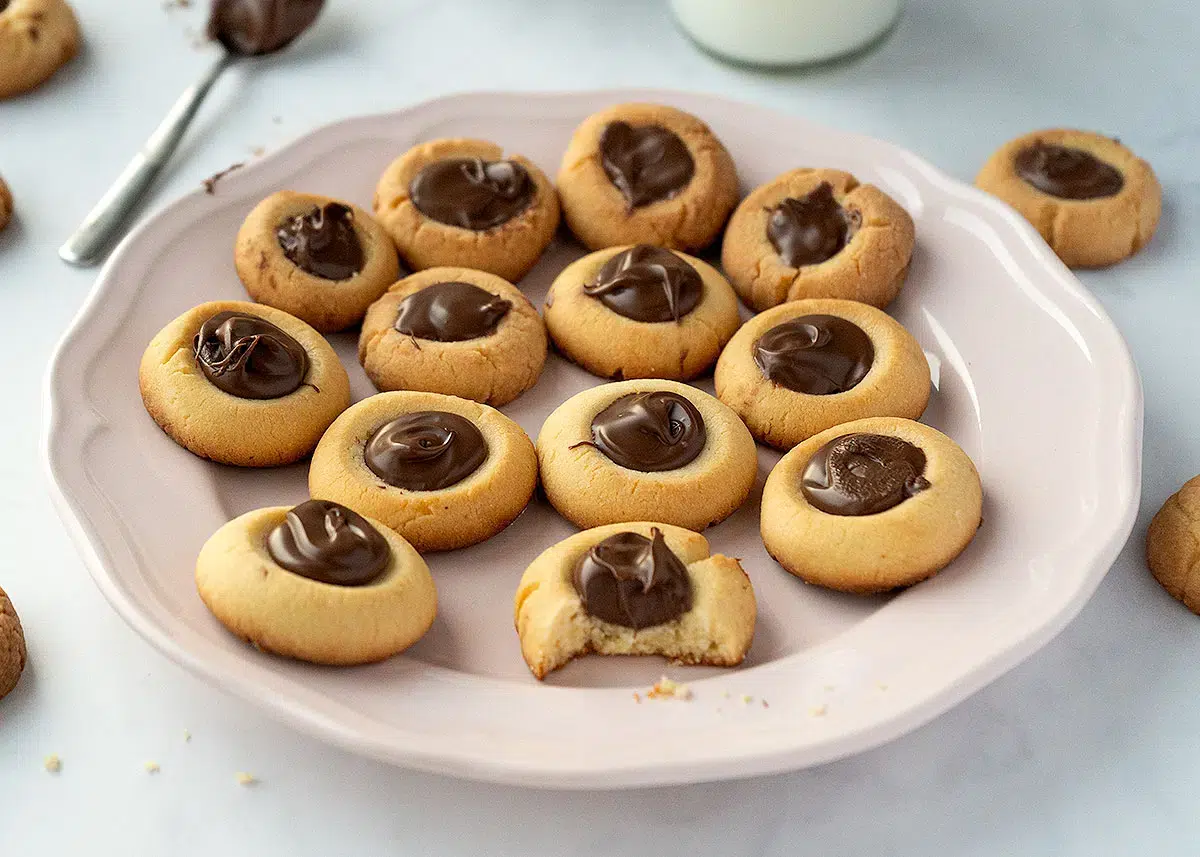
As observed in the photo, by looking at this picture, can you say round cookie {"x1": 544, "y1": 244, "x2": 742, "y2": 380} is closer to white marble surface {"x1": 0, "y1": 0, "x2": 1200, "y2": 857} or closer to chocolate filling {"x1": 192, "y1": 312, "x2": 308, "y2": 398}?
chocolate filling {"x1": 192, "y1": 312, "x2": 308, "y2": 398}

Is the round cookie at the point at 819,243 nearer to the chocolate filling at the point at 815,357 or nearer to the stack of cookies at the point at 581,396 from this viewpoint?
the stack of cookies at the point at 581,396

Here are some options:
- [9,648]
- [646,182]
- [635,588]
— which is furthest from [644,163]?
[9,648]

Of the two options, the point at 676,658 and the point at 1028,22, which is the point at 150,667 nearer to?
the point at 676,658

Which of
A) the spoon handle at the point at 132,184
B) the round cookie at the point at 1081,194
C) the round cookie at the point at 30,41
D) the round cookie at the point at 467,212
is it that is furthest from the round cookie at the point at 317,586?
the round cookie at the point at 30,41

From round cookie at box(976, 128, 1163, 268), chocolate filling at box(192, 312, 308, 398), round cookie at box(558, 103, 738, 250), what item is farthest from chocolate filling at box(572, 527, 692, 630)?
round cookie at box(976, 128, 1163, 268)

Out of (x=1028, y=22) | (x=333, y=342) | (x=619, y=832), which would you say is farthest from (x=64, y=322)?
(x=1028, y=22)

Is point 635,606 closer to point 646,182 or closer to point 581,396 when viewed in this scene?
point 581,396
